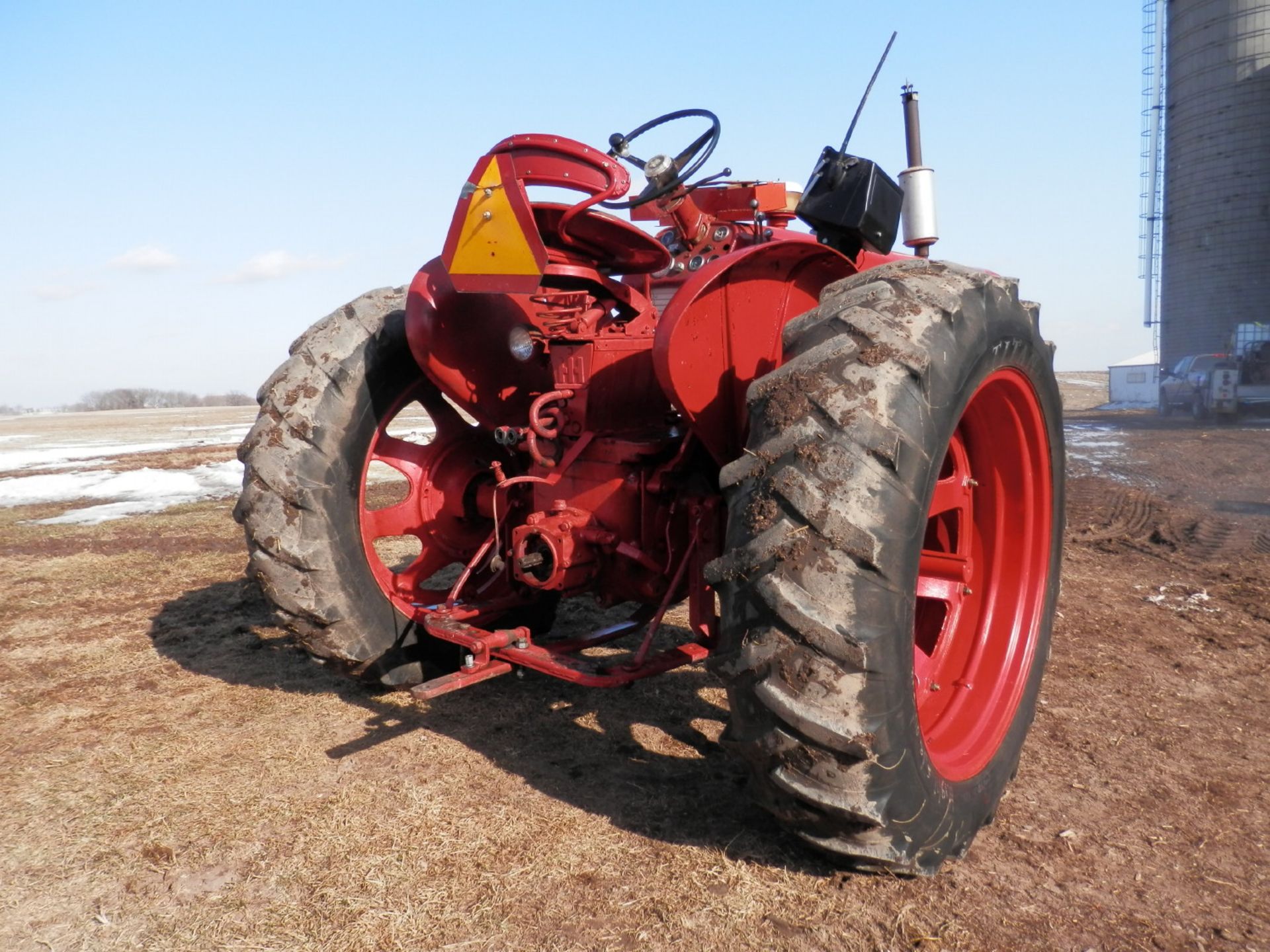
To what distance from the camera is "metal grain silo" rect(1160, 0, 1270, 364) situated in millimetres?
25453

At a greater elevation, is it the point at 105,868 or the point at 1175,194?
the point at 1175,194

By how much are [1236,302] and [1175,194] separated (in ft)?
13.1

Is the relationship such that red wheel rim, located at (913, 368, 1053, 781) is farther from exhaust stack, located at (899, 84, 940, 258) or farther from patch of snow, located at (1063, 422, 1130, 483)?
patch of snow, located at (1063, 422, 1130, 483)

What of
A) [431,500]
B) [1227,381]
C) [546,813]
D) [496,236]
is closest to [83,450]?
[431,500]

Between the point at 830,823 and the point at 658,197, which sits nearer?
the point at 830,823

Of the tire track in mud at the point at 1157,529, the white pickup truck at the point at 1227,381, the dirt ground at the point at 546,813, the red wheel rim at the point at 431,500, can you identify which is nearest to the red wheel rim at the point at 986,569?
the dirt ground at the point at 546,813

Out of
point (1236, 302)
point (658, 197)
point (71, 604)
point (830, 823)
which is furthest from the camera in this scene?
point (1236, 302)

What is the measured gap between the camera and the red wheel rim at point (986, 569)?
294cm

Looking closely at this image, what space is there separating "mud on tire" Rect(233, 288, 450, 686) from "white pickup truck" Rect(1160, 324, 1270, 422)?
1794 centimetres

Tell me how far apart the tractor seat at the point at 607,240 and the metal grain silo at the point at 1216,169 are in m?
27.8

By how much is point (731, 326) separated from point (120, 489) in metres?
10.0

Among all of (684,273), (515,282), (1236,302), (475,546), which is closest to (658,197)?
(684,273)

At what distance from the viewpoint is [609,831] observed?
8.70 ft

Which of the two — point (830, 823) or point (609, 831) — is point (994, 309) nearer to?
point (830, 823)
